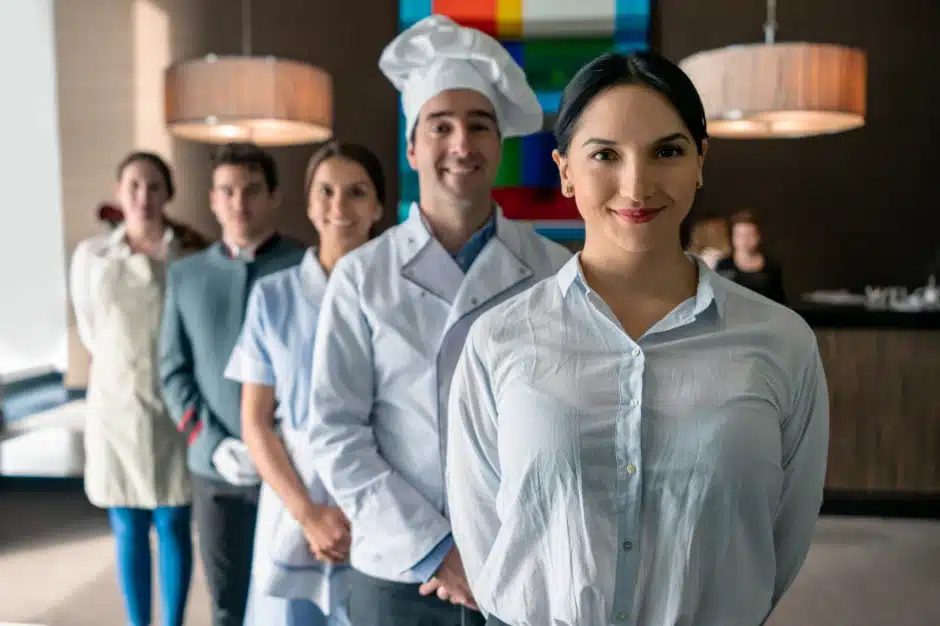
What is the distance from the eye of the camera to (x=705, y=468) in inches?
33.3

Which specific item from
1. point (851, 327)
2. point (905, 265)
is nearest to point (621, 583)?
point (851, 327)

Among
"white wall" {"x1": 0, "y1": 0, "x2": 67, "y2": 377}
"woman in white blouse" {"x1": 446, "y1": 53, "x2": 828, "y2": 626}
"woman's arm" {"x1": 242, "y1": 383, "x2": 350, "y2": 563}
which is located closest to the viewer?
"woman in white blouse" {"x1": 446, "y1": 53, "x2": 828, "y2": 626}

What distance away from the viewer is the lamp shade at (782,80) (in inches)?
109

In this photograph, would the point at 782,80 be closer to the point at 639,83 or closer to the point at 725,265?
the point at 725,265

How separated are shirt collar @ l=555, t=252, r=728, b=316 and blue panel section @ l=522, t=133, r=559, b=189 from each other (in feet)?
10.5

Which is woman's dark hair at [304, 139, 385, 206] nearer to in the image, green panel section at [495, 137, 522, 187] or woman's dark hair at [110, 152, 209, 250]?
woman's dark hair at [110, 152, 209, 250]

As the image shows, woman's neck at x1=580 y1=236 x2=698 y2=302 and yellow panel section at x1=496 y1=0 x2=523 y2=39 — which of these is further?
yellow panel section at x1=496 y1=0 x2=523 y2=39

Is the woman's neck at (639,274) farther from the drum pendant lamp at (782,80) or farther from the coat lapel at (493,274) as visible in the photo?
the drum pendant lamp at (782,80)

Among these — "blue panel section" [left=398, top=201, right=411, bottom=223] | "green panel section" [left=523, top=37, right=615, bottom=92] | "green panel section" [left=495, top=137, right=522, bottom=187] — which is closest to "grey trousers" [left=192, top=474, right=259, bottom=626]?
"blue panel section" [left=398, top=201, right=411, bottom=223]

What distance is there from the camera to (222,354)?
2.10m

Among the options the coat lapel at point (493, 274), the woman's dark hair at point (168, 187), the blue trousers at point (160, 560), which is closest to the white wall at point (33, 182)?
the woman's dark hair at point (168, 187)

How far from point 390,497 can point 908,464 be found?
354cm

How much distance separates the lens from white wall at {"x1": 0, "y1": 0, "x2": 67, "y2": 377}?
177 inches

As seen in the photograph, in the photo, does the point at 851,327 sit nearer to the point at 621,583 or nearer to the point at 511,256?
the point at 511,256
